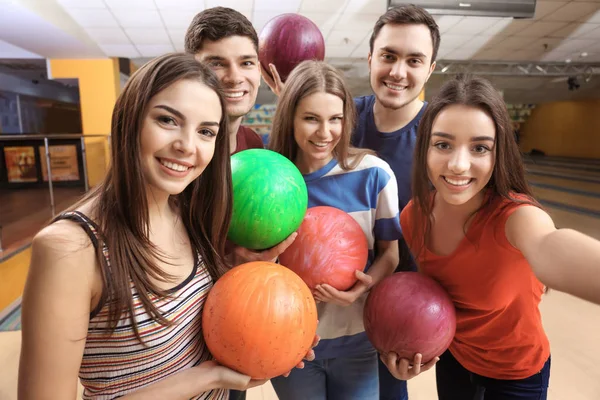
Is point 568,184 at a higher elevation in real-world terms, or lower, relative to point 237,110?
lower

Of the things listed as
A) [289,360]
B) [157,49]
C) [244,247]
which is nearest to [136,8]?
[157,49]

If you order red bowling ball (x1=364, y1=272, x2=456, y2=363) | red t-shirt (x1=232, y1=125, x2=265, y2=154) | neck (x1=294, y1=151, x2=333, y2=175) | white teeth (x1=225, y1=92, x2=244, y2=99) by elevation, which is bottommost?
red bowling ball (x1=364, y1=272, x2=456, y2=363)

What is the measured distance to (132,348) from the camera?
81 centimetres

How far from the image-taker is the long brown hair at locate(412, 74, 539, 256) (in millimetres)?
1021

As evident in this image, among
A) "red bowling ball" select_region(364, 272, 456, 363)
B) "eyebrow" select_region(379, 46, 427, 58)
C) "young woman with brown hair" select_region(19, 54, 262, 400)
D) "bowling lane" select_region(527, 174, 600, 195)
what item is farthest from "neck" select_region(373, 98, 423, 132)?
"bowling lane" select_region(527, 174, 600, 195)

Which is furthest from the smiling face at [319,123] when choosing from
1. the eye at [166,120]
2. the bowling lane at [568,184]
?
the bowling lane at [568,184]

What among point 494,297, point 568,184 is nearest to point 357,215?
point 494,297

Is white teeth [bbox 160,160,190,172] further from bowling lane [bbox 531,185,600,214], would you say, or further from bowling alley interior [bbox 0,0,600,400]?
bowling lane [bbox 531,185,600,214]

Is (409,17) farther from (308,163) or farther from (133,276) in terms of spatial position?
(133,276)

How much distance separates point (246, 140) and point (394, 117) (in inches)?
21.8

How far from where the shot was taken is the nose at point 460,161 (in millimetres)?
995

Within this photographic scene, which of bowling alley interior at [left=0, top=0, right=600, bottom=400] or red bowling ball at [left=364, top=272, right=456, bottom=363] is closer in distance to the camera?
red bowling ball at [left=364, top=272, right=456, bottom=363]

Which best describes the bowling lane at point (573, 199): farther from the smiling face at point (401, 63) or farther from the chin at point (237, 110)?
the chin at point (237, 110)

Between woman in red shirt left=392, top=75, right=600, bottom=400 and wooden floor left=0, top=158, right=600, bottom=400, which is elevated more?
woman in red shirt left=392, top=75, right=600, bottom=400
